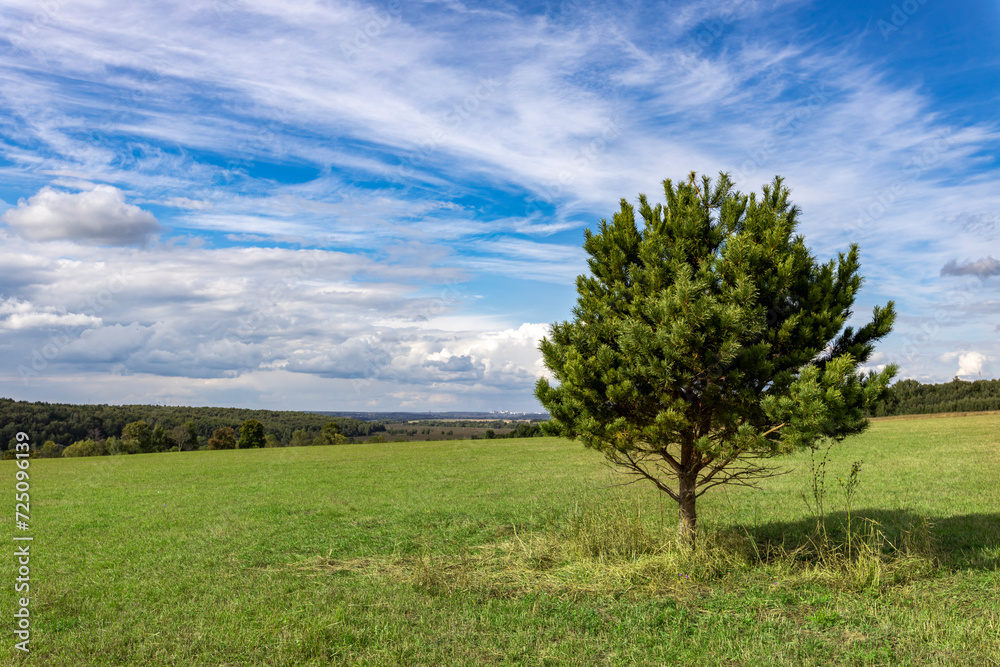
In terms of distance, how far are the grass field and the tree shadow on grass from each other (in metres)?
0.09

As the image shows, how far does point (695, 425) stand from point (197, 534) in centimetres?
1324

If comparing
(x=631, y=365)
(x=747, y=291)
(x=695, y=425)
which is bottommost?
(x=695, y=425)

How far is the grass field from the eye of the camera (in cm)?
711

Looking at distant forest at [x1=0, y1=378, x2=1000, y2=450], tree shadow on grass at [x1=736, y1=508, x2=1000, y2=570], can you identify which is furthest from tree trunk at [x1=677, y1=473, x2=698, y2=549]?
distant forest at [x1=0, y1=378, x2=1000, y2=450]

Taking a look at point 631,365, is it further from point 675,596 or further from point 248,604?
point 248,604

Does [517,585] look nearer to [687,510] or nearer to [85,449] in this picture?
[687,510]

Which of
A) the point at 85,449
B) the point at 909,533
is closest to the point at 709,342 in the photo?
the point at 909,533

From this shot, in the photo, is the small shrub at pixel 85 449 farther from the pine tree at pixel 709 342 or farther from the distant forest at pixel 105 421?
the pine tree at pixel 709 342

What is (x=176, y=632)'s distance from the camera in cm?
789

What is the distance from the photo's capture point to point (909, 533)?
11.0 m

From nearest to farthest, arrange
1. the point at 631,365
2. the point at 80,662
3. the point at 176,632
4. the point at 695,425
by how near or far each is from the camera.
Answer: the point at 80,662
the point at 176,632
the point at 631,365
the point at 695,425

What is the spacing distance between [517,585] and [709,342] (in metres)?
5.04

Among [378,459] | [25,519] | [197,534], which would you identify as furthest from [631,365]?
[378,459]

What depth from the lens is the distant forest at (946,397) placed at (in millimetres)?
75938
